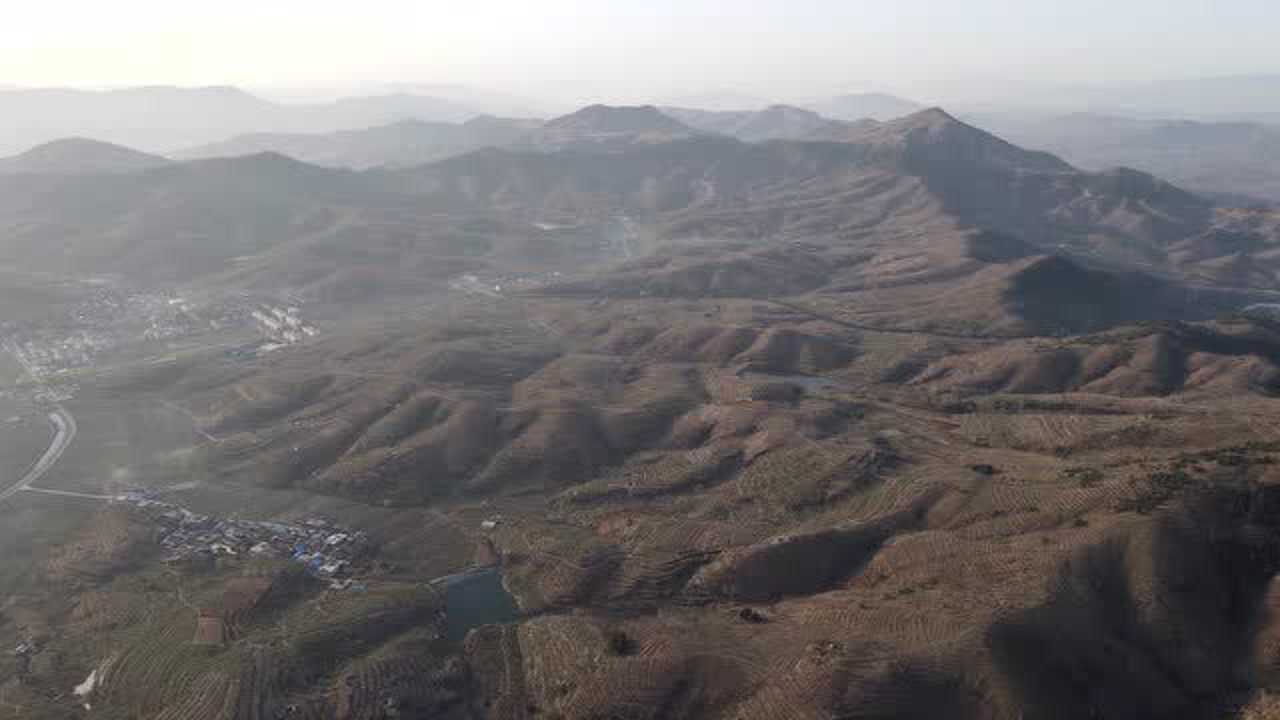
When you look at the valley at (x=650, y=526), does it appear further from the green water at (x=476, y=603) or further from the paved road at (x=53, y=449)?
the paved road at (x=53, y=449)

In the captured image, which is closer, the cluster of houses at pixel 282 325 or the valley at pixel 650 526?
the valley at pixel 650 526

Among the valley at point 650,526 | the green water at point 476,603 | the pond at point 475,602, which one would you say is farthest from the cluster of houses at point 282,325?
the green water at point 476,603

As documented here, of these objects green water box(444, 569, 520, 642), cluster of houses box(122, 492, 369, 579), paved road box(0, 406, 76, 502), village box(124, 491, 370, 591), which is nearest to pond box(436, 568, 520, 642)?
green water box(444, 569, 520, 642)

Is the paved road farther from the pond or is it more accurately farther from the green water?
the green water

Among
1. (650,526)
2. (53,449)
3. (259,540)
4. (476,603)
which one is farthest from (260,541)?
(53,449)

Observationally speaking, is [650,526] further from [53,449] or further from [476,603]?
[53,449]

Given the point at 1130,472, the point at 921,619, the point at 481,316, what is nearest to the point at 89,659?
the point at 921,619
